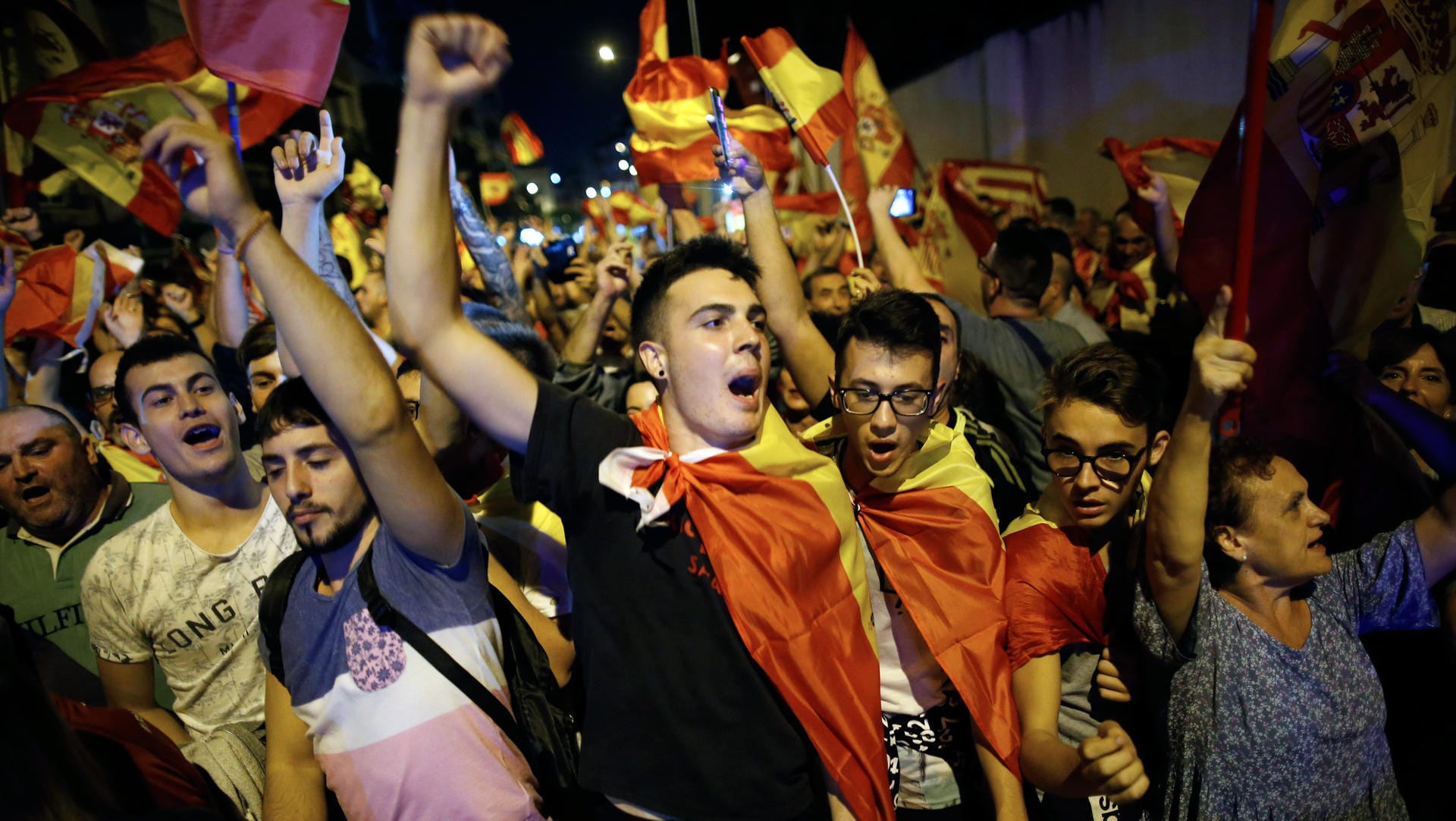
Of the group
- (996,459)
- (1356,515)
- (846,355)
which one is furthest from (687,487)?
(1356,515)

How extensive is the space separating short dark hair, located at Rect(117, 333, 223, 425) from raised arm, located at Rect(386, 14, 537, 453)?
5.24 ft

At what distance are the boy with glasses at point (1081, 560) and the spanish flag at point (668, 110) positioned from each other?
3.10m

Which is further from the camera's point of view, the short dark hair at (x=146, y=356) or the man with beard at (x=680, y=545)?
the short dark hair at (x=146, y=356)

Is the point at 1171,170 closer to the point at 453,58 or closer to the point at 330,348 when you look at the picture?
the point at 453,58

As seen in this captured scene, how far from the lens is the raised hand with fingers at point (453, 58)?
1786 millimetres

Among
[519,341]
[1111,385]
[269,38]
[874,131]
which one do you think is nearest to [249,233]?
[269,38]

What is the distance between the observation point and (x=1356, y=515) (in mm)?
2816

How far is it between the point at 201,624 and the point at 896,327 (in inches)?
99.3

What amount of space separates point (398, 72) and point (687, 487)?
49.4 inches

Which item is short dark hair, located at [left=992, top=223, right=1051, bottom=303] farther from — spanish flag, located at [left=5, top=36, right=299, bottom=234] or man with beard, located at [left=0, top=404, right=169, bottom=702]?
man with beard, located at [left=0, top=404, right=169, bottom=702]

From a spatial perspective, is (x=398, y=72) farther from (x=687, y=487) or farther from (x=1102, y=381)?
(x=1102, y=381)

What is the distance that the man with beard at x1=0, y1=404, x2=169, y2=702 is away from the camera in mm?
3191

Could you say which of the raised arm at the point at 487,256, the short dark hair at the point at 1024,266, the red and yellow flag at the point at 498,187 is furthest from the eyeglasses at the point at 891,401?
the red and yellow flag at the point at 498,187

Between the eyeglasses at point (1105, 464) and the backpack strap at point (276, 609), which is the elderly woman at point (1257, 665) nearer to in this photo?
the eyeglasses at point (1105, 464)
